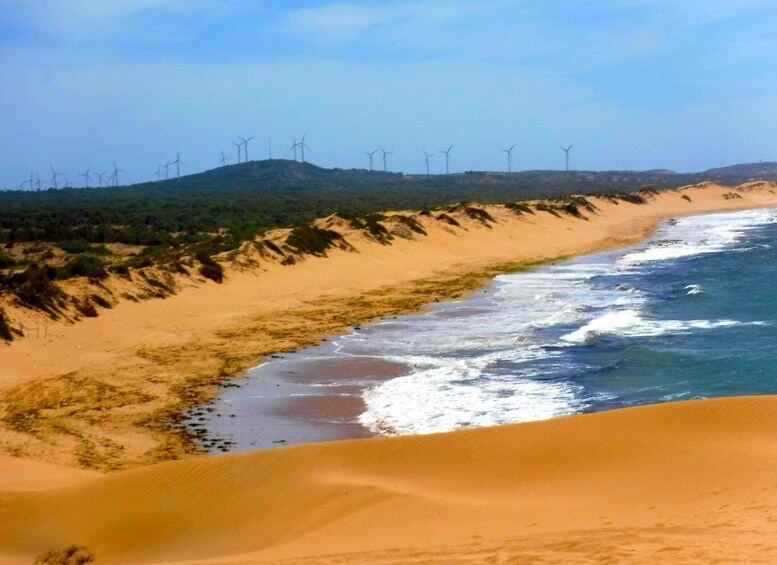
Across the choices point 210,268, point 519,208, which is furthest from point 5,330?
point 519,208

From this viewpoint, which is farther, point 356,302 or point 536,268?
point 536,268

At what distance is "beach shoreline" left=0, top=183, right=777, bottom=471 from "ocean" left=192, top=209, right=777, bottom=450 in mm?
849

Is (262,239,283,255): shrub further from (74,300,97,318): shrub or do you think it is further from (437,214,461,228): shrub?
(437,214,461,228): shrub

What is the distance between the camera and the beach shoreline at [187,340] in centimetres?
1282

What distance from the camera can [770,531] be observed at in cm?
715

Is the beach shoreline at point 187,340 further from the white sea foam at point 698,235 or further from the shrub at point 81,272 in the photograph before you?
the white sea foam at point 698,235

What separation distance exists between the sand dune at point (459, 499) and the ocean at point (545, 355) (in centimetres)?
261

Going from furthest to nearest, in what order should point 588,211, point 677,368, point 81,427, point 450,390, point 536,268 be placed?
point 588,211, point 536,268, point 677,368, point 450,390, point 81,427

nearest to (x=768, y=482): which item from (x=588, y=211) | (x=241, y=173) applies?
(x=588, y=211)

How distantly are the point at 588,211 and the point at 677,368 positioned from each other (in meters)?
51.2

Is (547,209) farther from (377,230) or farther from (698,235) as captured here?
(377,230)

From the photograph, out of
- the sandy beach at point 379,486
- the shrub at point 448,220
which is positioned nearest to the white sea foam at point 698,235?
the shrub at point 448,220

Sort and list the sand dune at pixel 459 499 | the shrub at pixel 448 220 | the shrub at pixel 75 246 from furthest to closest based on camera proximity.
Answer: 1. the shrub at pixel 448 220
2. the shrub at pixel 75 246
3. the sand dune at pixel 459 499

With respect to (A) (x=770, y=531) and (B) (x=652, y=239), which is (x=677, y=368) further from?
(B) (x=652, y=239)
